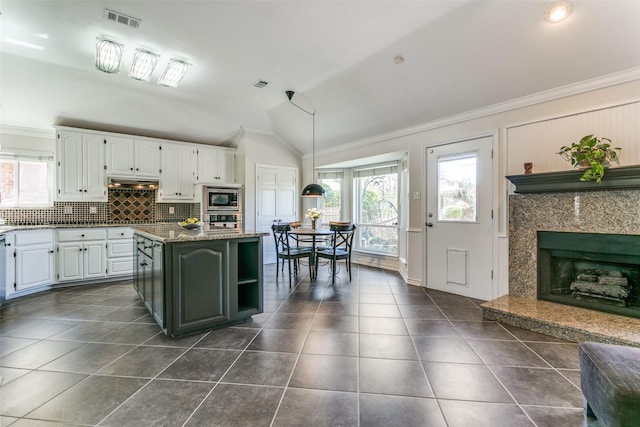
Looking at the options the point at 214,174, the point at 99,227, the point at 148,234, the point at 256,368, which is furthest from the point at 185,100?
the point at 256,368

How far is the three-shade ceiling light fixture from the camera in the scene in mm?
2963

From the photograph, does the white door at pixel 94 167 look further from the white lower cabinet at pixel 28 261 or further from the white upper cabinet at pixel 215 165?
the white upper cabinet at pixel 215 165

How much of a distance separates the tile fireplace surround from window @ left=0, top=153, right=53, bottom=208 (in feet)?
21.5

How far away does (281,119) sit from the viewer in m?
5.34

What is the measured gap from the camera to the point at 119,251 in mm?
4555

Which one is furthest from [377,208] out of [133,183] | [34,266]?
[34,266]

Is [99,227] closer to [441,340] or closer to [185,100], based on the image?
[185,100]

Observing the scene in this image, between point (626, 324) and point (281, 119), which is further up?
point (281, 119)

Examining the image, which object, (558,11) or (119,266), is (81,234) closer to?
(119,266)

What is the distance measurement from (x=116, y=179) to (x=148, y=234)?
2.81 m

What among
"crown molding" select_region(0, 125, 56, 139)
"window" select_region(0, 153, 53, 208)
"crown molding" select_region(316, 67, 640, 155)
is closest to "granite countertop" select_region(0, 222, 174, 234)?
"window" select_region(0, 153, 53, 208)

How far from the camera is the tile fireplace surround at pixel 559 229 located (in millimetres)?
2375

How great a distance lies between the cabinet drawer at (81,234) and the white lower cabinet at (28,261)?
0.42ft

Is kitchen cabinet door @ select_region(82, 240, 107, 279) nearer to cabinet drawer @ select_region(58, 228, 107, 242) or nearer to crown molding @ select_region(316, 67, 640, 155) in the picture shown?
cabinet drawer @ select_region(58, 228, 107, 242)
